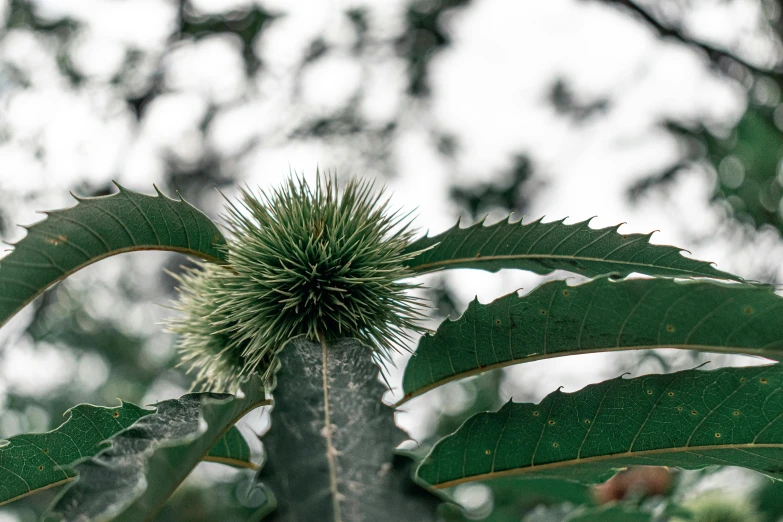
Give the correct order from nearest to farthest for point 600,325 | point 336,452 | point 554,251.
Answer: point 336,452, point 600,325, point 554,251

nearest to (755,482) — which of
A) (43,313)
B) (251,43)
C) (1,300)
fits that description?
(1,300)

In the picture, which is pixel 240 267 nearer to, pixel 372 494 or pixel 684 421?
pixel 372 494

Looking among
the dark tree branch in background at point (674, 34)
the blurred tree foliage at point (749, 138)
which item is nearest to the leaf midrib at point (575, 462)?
the blurred tree foliage at point (749, 138)

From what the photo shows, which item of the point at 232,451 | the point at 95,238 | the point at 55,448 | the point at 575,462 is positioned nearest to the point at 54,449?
the point at 55,448

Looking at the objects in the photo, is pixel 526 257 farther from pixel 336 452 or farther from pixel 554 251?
pixel 336 452

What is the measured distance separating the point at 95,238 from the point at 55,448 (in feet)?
1.43

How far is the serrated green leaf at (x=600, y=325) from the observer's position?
977mm

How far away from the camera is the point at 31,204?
4977 mm

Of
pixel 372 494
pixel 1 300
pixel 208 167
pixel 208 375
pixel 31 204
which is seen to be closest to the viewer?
pixel 372 494

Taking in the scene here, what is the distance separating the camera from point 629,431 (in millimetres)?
1210

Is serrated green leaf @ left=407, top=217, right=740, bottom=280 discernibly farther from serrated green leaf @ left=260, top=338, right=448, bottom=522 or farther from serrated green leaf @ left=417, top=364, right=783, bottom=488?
serrated green leaf @ left=260, top=338, right=448, bottom=522

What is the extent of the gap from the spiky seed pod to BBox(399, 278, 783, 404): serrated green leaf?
0.19 m

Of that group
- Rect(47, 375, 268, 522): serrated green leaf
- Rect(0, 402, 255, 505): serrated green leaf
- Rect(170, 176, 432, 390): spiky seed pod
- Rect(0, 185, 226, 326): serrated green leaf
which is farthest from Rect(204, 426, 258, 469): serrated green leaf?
Rect(0, 185, 226, 326): serrated green leaf

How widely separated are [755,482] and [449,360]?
2730mm
